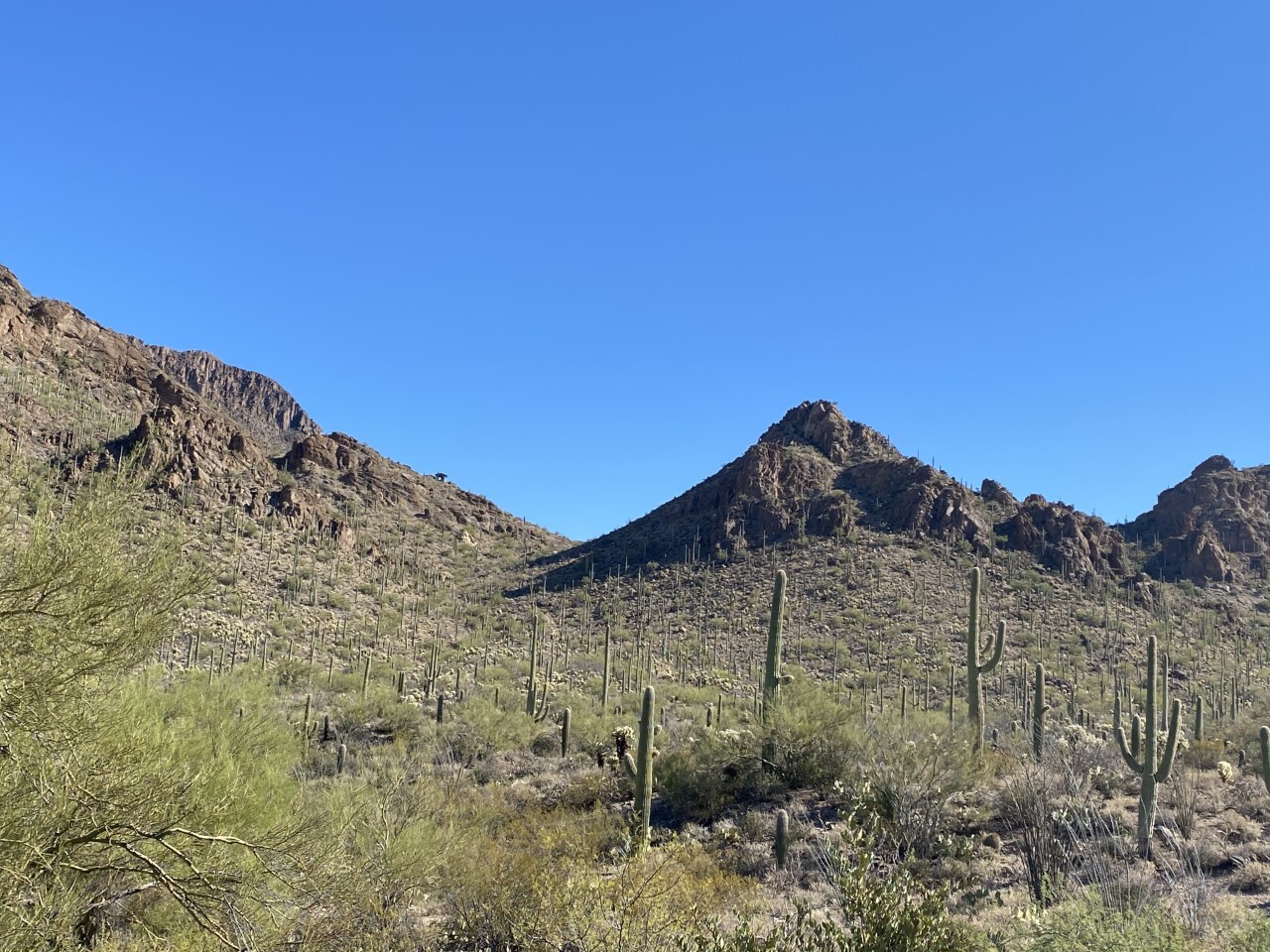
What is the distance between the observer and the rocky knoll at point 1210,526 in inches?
2126

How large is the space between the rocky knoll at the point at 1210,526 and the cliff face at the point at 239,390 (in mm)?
96348

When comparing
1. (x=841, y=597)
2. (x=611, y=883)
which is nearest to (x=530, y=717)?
(x=611, y=883)

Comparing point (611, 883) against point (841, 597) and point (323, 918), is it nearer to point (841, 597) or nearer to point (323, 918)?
point (323, 918)

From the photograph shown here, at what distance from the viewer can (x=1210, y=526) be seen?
185 feet

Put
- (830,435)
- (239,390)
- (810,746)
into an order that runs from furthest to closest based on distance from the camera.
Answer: (239,390) → (830,435) → (810,746)

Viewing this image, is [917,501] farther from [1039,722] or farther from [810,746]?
[810,746]

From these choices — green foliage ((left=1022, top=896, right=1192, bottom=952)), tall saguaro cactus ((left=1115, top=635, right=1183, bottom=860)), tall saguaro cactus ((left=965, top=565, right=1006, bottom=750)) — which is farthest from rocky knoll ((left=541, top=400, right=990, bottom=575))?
green foliage ((left=1022, top=896, right=1192, bottom=952))

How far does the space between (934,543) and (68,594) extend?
52.2 meters

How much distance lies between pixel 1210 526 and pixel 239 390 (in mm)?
116401

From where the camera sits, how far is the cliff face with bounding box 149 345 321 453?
11550 centimetres

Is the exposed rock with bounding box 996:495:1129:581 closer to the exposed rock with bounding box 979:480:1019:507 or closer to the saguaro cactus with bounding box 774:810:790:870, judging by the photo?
the exposed rock with bounding box 979:480:1019:507

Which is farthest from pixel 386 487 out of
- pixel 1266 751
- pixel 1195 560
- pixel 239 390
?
pixel 239 390

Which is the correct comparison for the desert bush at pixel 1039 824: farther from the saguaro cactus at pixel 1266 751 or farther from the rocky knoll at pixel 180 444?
the rocky knoll at pixel 180 444

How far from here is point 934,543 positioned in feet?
173
